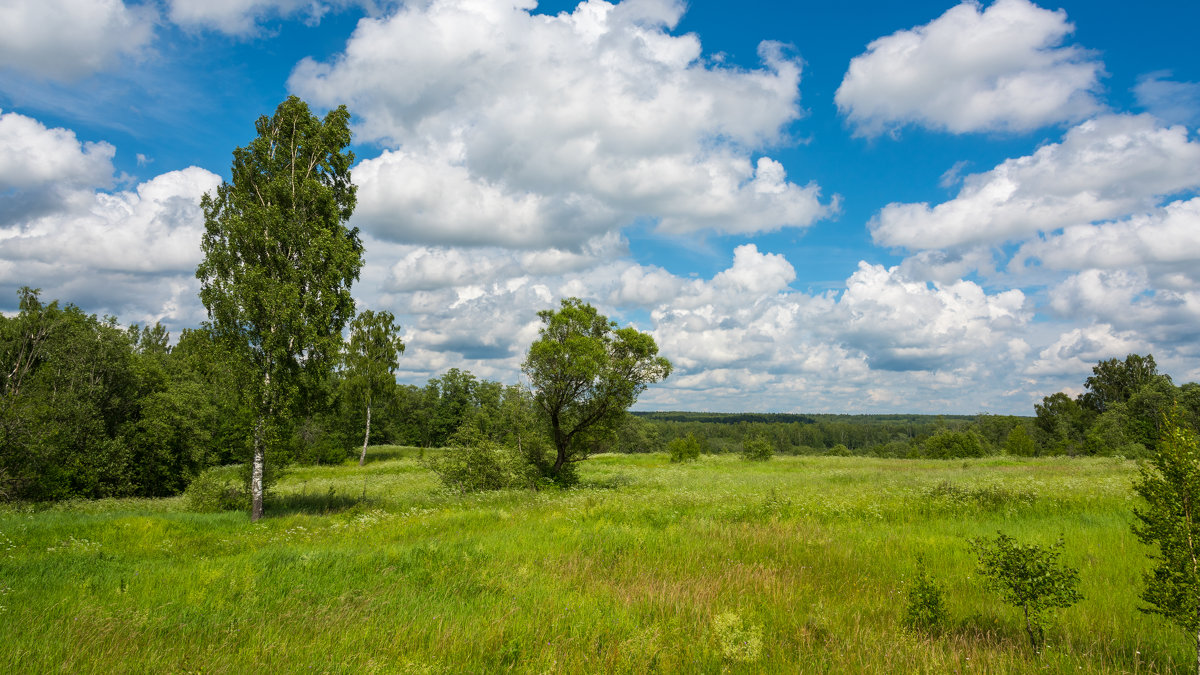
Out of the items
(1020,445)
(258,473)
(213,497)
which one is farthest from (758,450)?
(213,497)

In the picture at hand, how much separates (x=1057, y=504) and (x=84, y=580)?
78.7 feet

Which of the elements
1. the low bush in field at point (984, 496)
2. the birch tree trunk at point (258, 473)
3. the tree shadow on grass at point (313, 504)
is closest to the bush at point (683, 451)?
the low bush in field at point (984, 496)

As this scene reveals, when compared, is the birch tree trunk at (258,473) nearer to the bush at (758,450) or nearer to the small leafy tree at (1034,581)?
the small leafy tree at (1034,581)

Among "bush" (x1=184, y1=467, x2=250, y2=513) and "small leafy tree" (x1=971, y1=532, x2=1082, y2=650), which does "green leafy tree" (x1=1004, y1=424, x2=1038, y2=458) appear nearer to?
"small leafy tree" (x1=971, y1=532, x2=1082, y2=650)

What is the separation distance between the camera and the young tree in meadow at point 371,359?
47500mm

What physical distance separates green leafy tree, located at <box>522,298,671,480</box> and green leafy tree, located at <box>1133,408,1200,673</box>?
22.5 meters

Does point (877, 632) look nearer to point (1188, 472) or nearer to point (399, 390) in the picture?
point (1188, 472)

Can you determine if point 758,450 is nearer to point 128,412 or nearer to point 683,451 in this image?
point 683,451

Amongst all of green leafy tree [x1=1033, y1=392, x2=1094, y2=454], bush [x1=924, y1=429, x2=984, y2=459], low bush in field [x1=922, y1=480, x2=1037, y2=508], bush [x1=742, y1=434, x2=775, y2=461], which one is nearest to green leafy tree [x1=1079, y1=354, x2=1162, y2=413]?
green leafy tree [x1=1033, y1=392, x2=1094, y2=454]

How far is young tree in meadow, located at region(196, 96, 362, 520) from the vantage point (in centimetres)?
1788

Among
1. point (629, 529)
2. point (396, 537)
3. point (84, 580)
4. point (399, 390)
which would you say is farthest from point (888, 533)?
point (399, 390)

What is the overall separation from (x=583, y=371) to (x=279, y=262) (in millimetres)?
14562

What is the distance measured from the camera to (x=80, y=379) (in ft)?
110

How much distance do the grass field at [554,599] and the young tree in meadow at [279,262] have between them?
5.50m
